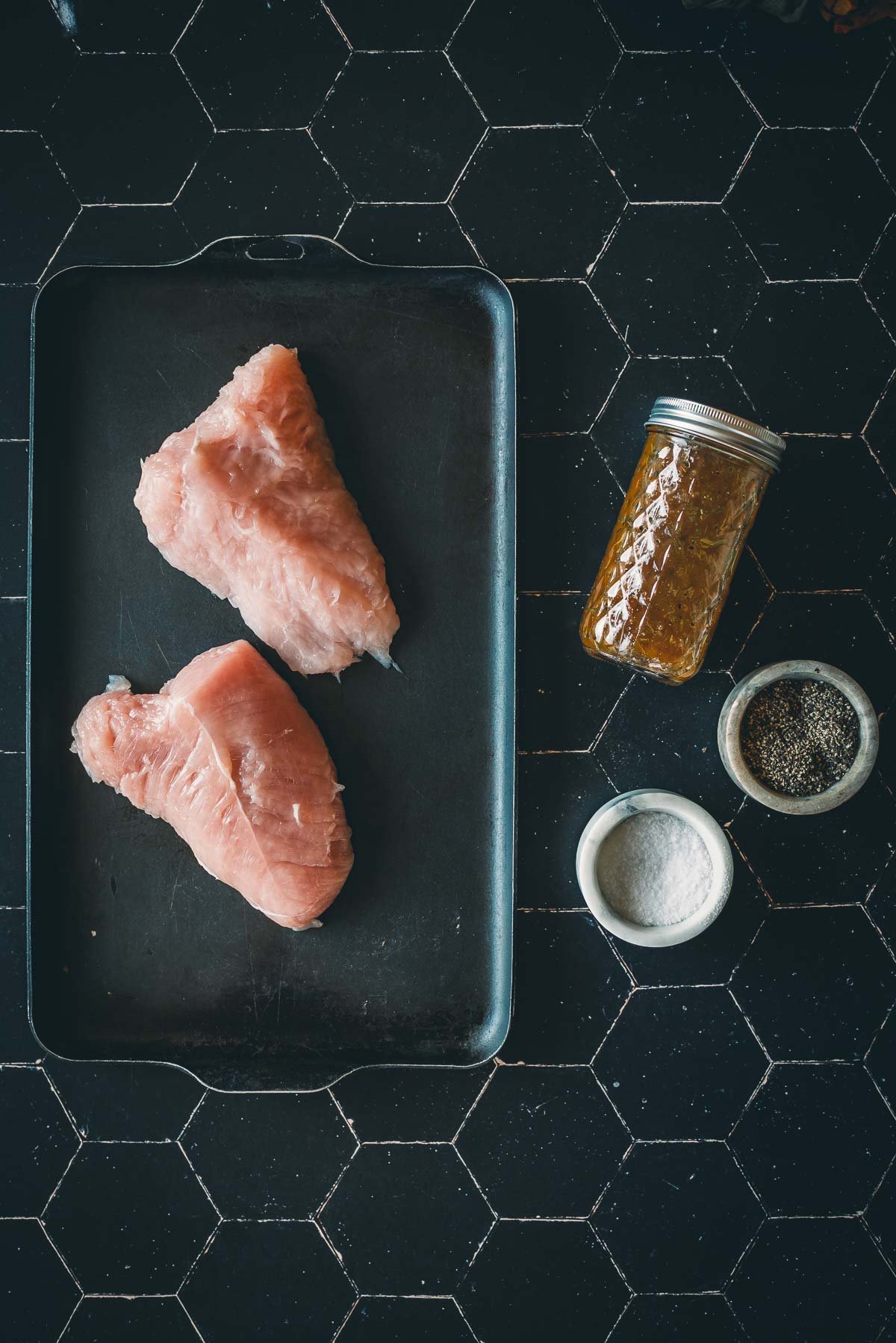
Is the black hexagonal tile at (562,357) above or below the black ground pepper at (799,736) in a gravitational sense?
above

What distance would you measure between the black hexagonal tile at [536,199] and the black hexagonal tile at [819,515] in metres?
0.38

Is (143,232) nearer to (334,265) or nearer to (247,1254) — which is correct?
(334,265)

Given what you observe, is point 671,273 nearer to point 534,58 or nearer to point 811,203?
point 811,203

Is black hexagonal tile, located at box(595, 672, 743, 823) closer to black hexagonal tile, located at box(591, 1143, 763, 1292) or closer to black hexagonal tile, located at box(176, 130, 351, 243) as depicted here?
black hexagonal tile, located at box(591, 1143, 763, 1292)

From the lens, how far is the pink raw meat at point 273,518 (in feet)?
3.12

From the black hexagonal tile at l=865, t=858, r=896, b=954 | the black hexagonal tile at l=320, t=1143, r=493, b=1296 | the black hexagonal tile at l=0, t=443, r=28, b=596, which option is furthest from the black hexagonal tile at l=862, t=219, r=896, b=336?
the black hexagonal tile at l=320, t=1143, r=493, b=1296

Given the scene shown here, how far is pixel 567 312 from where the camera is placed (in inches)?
40.4

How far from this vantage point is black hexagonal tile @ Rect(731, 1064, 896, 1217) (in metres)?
1.06

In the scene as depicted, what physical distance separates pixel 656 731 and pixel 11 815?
2.73 feet

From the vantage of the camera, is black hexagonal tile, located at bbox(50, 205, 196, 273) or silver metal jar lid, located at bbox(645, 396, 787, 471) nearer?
silver metal jar lid, located at bbox(645, 396, 787, 471)

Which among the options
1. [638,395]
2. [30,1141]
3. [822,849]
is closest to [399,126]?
[638,395]

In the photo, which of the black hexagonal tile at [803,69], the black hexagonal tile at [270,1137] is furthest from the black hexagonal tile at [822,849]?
the black hexagonal tile at [803,69]

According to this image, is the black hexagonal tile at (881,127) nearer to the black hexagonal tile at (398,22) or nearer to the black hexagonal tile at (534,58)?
the black hexagonal tile at (534,58)

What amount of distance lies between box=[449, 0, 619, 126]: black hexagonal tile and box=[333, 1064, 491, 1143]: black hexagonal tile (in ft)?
3.97
